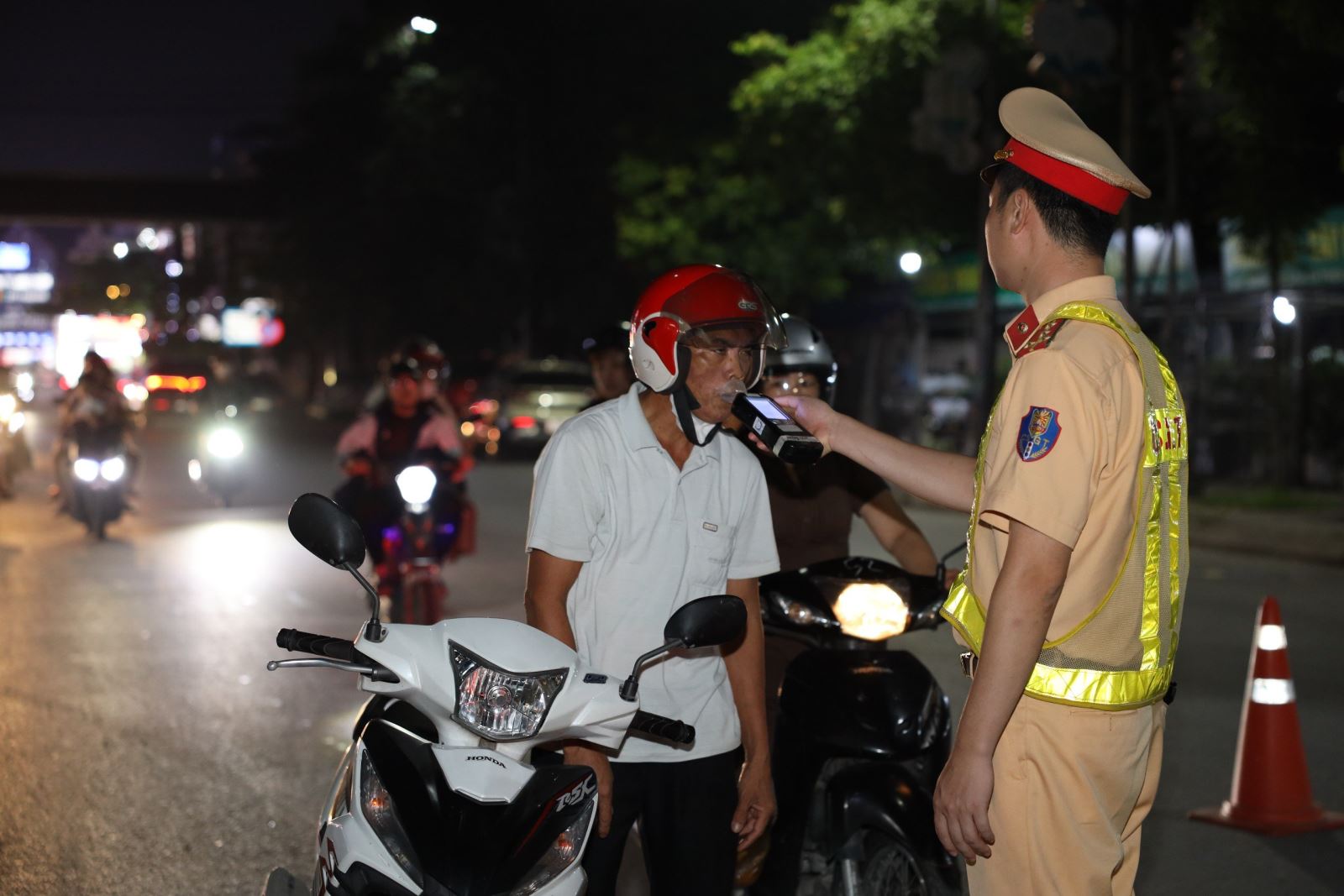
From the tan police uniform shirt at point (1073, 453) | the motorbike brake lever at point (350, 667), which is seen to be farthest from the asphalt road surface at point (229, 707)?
the tan police uniform shirt at point (1073, 453)

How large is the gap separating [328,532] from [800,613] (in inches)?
60.7

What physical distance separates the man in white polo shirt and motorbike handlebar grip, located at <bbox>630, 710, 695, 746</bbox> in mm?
254

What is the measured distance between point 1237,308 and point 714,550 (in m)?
19.2

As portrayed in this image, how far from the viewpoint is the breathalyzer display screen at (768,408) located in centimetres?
→ 307

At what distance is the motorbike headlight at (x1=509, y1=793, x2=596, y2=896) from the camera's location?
2.89m

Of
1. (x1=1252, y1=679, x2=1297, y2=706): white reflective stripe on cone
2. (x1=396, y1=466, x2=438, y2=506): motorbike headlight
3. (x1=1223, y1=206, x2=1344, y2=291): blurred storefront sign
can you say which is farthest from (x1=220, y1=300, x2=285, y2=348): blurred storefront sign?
(x1=1252, y1=679, x2=1297, y2=706): white reflective stripe on cone

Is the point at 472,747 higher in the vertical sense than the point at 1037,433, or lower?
lower

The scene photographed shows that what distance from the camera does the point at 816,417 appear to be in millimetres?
3316

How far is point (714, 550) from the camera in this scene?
140 inches

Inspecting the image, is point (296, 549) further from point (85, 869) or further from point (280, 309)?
point (280, 309)

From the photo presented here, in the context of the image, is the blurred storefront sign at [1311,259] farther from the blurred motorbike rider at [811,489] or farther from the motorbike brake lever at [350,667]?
the motorbike brake lever at [350,667]

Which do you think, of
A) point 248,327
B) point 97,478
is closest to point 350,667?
point 97,478

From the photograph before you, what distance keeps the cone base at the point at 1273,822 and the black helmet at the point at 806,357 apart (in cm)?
260

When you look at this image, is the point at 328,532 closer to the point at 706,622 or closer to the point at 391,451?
the point at 706,622
